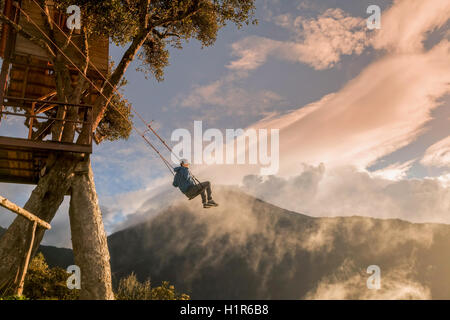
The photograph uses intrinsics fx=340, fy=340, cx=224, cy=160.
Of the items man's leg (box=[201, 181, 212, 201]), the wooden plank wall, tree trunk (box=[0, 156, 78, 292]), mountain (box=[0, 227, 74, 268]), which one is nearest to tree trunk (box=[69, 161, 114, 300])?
tree trunk (box=[0, 156, 78, 292])

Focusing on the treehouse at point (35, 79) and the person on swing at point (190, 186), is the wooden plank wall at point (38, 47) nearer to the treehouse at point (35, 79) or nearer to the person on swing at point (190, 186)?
the treehouse at point (35, 79)

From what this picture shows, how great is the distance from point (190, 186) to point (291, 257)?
320 feet

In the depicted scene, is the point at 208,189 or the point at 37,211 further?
the point at 208,189

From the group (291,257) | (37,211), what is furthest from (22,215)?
(291,257)

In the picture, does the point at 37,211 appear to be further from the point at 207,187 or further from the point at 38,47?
the point at 38,47

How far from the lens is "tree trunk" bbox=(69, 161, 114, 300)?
Result: 943 cm

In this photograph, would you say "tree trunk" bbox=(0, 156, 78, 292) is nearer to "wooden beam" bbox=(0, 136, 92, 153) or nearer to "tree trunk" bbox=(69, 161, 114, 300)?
"tree trunk" bbox=(69, 161, 114, 300)

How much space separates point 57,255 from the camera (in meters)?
106

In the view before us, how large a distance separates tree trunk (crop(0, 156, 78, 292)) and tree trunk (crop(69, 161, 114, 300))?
35 centimetres

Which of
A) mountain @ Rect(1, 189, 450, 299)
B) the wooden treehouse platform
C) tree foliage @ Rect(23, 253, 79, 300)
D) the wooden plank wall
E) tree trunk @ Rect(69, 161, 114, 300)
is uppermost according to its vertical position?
the wooden plank wall

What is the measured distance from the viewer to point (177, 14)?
589 inches

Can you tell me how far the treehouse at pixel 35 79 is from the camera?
10844 millimetres
